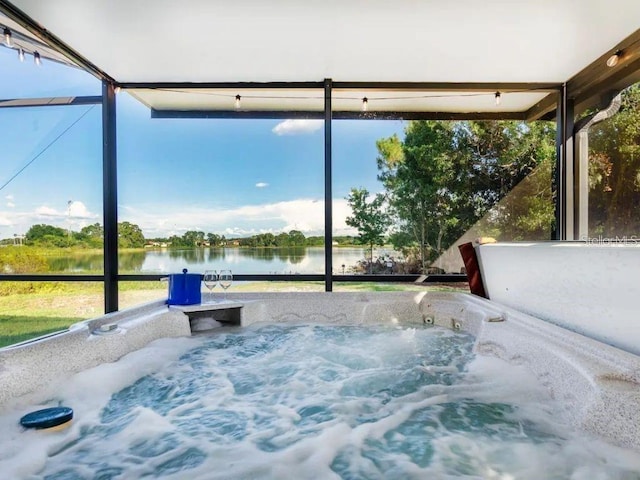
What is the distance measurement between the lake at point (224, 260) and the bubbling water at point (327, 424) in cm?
198

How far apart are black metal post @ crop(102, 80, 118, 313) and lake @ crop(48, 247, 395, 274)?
47 cm

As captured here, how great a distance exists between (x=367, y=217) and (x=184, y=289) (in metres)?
2.43

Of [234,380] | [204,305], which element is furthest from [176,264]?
[234,380]

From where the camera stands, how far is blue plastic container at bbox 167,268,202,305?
2.60 meters

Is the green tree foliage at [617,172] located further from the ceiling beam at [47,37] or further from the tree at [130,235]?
the tree at [130,235]

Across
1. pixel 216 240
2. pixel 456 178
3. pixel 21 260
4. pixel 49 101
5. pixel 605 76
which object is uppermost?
pixel 49 101

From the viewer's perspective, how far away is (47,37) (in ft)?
8.08

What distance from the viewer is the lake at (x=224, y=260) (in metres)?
3.96

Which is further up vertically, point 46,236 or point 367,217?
point 367,217

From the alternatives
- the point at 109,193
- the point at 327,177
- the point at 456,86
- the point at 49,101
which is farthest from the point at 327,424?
the point at 49,101

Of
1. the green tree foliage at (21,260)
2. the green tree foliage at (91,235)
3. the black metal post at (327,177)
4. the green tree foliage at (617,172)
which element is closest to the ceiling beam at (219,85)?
the black metal post at (327,177)

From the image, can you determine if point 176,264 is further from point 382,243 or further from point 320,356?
point 320,356

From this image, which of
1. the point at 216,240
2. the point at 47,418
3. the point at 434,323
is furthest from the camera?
the point at 216,240

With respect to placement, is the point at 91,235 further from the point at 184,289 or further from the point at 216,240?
the point at 184,289
